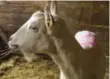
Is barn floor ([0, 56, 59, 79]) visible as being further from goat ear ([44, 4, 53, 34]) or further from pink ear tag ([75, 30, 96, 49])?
goat ear ([44, 4, 53, 34])

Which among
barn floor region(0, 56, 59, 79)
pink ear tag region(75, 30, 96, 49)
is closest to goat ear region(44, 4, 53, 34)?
pink ear tag region(75, 30, 96, 49)

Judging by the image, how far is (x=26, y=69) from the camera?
397 cm

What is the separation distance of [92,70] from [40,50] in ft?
1.81

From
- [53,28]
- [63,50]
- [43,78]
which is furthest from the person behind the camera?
[43,78]

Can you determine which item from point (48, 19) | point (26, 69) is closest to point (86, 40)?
point (48, 19)

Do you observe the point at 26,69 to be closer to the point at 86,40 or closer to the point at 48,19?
the point at 86,40

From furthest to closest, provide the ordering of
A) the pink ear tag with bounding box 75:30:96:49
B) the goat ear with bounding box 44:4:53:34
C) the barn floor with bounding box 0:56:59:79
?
the barn floor with bounding box 0:56:59:79 → the pink ear tag with bounding box 75:30:96:49 → the goat ear with bounding box 44:4:53:34

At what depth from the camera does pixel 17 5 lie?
421 centimetres

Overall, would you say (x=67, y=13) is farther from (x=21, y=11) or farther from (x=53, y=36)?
(x=53, y=36)

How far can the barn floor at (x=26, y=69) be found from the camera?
12.4 ft

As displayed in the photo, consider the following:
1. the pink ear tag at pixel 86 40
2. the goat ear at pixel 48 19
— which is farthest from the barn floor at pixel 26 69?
the goat ear at pixel 48 19

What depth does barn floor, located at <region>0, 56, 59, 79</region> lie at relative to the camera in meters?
3.78

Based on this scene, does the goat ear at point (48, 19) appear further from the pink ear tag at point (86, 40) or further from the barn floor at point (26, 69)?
the barn floor at point (26, 69)

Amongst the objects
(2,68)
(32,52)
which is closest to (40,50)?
(32,52)
